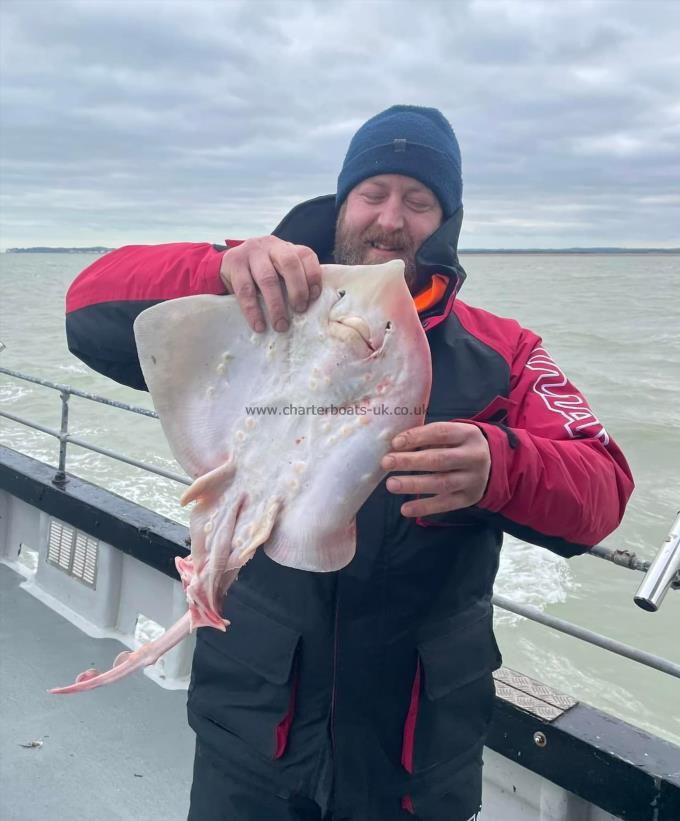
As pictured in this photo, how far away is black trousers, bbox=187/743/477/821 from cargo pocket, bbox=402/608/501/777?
0.12 metres

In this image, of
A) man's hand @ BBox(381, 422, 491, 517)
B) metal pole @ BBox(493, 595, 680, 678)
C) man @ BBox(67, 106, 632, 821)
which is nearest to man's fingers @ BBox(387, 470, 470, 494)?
man's hand @ BBox(381, 422, 491, 517)

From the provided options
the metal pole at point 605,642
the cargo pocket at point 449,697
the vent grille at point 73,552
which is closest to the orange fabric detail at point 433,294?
the cargo pocket at point 449,697

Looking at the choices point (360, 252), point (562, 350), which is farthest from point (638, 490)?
point (562, 350)

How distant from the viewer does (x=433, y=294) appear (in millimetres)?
1789

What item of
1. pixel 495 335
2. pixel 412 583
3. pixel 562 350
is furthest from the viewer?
pixel 562 350

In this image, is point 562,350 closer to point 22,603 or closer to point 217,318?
point 22,603

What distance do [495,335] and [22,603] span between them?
10.3 ft

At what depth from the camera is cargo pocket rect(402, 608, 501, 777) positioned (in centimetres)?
164

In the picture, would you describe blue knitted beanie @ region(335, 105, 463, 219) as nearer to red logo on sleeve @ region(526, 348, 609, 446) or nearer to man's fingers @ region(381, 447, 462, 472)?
red logo on sleeve @ region(526, 348, 609, 446)

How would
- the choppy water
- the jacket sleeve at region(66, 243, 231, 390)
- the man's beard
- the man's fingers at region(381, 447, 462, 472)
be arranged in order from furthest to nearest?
1. the choppy water
2. the man's beard
3. the jacket sleeve at region(66, 243, 231, 390)
4. the man's fingers at region(381, 447, 462, 472)

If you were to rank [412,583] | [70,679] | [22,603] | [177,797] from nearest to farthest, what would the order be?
[412,583], [177,797], [70,679], [22,603]

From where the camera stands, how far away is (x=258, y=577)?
1721 mm

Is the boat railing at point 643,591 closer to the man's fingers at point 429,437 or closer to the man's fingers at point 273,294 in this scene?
the man's fingers at point 429,437

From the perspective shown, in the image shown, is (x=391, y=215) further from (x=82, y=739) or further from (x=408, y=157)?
(x=82, y=739)
